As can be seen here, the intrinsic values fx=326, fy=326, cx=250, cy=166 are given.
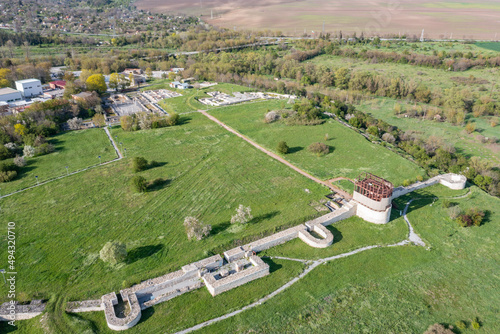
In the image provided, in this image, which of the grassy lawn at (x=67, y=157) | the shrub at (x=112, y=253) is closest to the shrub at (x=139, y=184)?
the grassy lawn at (x=67, y=157)

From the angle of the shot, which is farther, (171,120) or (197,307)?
(171,120)

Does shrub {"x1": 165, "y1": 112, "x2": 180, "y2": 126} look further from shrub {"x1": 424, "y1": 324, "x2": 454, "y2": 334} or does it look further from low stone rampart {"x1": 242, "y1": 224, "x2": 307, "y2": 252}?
shrub {"x1": 424, "y1": 324, "x2": 454, "y2": 334}

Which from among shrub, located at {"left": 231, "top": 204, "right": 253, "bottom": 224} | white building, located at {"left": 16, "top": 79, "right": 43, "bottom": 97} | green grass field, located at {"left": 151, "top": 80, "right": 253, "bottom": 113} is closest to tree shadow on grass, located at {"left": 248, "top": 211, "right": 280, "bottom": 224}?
shrub, located at {"left": 231, "top": 204, "right": 253, "bottom": 224}

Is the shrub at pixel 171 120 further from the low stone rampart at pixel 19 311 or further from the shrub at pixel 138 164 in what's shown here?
the low stone rampart at pixel 19 311

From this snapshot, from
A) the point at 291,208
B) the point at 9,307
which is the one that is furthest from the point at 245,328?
the point at 9,307

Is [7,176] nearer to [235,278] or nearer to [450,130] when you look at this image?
[235,278]

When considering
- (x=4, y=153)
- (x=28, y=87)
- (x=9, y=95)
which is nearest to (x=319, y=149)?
(x=4, y=153)

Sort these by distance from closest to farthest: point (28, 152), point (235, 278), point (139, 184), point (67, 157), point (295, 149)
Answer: point (235, 278), point (139, 184), point (28, 152), point (67, 157), point (295, 149)

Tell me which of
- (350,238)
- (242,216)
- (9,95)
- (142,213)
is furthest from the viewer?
(9,95)
